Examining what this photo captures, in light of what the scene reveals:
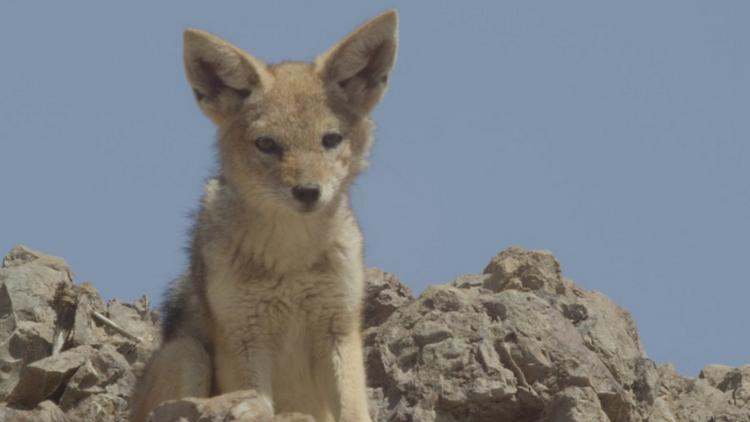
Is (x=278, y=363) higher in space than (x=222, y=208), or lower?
lower

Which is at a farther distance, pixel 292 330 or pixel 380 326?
pixel 380 326

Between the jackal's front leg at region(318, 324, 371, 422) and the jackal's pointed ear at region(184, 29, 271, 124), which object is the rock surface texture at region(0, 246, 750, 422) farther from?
the jackal's pointed ear at region(184, 29, 271, 124)

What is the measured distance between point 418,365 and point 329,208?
1.65 metres

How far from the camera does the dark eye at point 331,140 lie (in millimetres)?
13625

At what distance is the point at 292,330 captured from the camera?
1352 cm

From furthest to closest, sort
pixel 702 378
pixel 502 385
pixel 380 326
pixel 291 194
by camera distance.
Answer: pixel 702 378 → pixel 380 326 → pixel 502 385 → pixel 291 194

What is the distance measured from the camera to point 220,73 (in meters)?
13.9

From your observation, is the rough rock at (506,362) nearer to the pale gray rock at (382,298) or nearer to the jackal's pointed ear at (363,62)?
the pale gray rock at (382,298)

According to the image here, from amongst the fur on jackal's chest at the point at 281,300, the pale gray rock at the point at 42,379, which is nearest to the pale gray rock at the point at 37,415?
the pale gray rock at the point at 42,379

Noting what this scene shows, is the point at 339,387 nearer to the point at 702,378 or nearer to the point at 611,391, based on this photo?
the point at 611,391

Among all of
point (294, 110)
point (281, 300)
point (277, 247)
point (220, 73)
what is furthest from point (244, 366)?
point (220, 73)

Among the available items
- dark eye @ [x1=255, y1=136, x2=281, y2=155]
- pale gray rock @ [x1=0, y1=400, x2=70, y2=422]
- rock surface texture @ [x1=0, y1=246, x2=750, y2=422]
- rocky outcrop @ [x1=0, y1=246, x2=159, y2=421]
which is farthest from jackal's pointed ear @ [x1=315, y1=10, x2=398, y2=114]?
pale gray rock @ [x1=0, y1=400, x2=70, y2=422]

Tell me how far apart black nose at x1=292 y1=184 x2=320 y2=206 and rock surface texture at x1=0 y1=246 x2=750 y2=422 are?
6.58 ft

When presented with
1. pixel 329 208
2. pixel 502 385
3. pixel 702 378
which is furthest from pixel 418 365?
pixel 702 378
